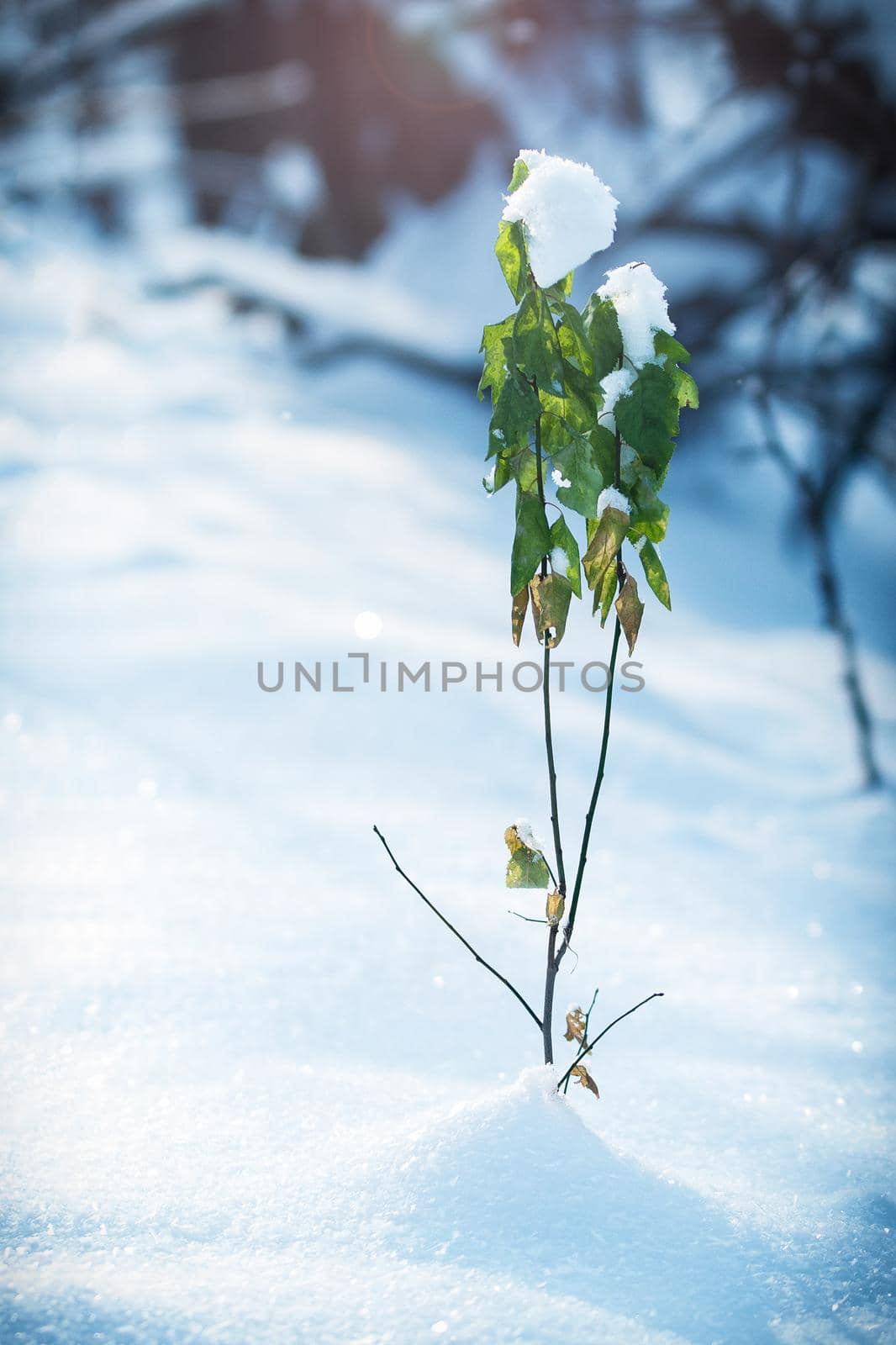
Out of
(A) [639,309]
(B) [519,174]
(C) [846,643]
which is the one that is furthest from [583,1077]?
(C) [846,643]

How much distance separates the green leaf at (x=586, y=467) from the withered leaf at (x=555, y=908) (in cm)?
49

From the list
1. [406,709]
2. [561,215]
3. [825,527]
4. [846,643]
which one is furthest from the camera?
[825,527]

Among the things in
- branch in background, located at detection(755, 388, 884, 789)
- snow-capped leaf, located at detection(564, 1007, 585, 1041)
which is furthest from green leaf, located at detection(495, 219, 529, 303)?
branch in background, located at detection(755, 388, 884, 789)

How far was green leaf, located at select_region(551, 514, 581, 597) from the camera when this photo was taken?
109cm

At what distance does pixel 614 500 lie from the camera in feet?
3.48

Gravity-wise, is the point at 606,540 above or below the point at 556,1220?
above

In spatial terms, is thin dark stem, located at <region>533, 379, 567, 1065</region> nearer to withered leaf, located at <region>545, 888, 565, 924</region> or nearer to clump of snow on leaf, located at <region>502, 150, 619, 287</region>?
withered leaf, located at <region>545, 888, 565, 924</region>

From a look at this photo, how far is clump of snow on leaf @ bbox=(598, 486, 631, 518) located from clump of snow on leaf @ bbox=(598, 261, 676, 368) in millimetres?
144

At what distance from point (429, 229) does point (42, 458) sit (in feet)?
10.7

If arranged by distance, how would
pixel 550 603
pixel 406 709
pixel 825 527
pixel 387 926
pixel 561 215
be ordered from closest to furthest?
pixel 561 215 < pixel 550 603 < pixel 387 926 < pixel 406 709 < pixel 825 527

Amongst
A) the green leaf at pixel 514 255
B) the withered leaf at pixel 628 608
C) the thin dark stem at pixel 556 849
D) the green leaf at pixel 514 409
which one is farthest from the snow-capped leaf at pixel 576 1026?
the green leaf at pixel 514 255

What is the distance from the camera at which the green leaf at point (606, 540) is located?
3.44 feet

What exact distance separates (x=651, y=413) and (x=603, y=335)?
11 centimetres

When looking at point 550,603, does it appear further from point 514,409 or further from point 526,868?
point 526,868
